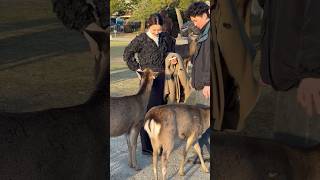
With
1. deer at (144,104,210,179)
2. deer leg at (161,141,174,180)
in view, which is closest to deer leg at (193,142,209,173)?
deer at (144,104,210,179)

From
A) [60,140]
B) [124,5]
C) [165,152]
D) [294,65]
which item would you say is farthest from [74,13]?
[124,5]

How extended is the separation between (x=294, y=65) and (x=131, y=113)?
2746mm

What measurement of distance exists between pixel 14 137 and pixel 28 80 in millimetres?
302

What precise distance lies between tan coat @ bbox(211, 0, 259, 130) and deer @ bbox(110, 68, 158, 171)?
7.65 ft

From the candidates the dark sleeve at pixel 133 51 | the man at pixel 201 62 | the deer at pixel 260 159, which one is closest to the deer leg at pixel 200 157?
the man at pixel 201 62

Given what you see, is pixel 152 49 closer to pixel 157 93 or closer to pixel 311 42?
pixel 157 93

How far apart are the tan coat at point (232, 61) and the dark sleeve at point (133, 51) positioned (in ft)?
8.92

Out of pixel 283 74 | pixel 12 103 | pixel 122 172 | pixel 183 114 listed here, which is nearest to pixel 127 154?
pixel 122 172

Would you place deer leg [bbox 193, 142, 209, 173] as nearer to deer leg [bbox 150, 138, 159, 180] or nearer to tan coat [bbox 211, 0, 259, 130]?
deer leg [bbox 150, 138, 159, 180]

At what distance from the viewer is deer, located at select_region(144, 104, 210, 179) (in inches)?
180

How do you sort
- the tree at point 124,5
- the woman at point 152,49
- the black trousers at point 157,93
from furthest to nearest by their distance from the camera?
the tree at point 124,5
the black trousers at point 157,93
the woman at point 152,49

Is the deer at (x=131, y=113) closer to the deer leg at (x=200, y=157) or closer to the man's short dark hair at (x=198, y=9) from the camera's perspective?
the deer leg at (x=200, y=157)

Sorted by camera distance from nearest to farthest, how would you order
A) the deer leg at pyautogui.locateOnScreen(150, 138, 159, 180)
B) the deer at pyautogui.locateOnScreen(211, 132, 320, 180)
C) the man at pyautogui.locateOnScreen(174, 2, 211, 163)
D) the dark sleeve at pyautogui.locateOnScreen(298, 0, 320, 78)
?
1. the dark sleeve at pyautogui.locateOnScreen(298, 0, 320, 78)
2. the deer at pyautogui.locateOnScreen(211, 132, 320, 180)
3. the man at pyautogui.locateOnScreen(174, 2, 211, 163)
4. the deer leg at pyautogui.locateOnScreen(150, 138, 159, 180)

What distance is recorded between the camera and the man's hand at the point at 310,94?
2.39m
